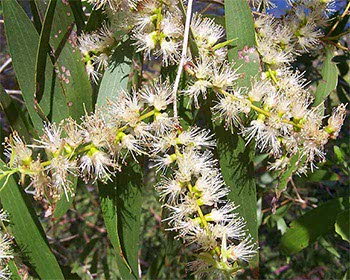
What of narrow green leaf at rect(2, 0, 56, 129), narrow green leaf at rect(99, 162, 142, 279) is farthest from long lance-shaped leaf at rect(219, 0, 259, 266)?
narrow green leaf at rect(2, 0, 56, 129)

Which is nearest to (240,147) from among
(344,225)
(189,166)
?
(189,166)

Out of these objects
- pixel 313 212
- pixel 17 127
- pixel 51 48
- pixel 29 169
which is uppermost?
pixel 51 48

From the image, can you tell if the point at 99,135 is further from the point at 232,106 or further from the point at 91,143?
the point at 232,106

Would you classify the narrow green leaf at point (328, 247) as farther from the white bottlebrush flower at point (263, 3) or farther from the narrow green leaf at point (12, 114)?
the narrow green leaf at point (12, 114)

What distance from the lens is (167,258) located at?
64.7 inches

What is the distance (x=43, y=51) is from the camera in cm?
104

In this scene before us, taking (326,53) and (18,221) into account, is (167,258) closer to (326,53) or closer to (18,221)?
(18,221)

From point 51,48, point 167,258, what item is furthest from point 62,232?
point 51,48

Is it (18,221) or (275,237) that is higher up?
(18,221)

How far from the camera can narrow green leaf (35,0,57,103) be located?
1.03 m

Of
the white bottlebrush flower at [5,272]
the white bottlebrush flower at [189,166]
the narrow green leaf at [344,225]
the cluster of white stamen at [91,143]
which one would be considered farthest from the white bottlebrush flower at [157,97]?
the narrow green leaf at [344,225]

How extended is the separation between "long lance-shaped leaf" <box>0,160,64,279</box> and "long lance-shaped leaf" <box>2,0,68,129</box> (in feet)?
0.57

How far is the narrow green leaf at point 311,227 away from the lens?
4.90 ft

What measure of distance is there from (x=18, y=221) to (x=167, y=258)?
67cm
